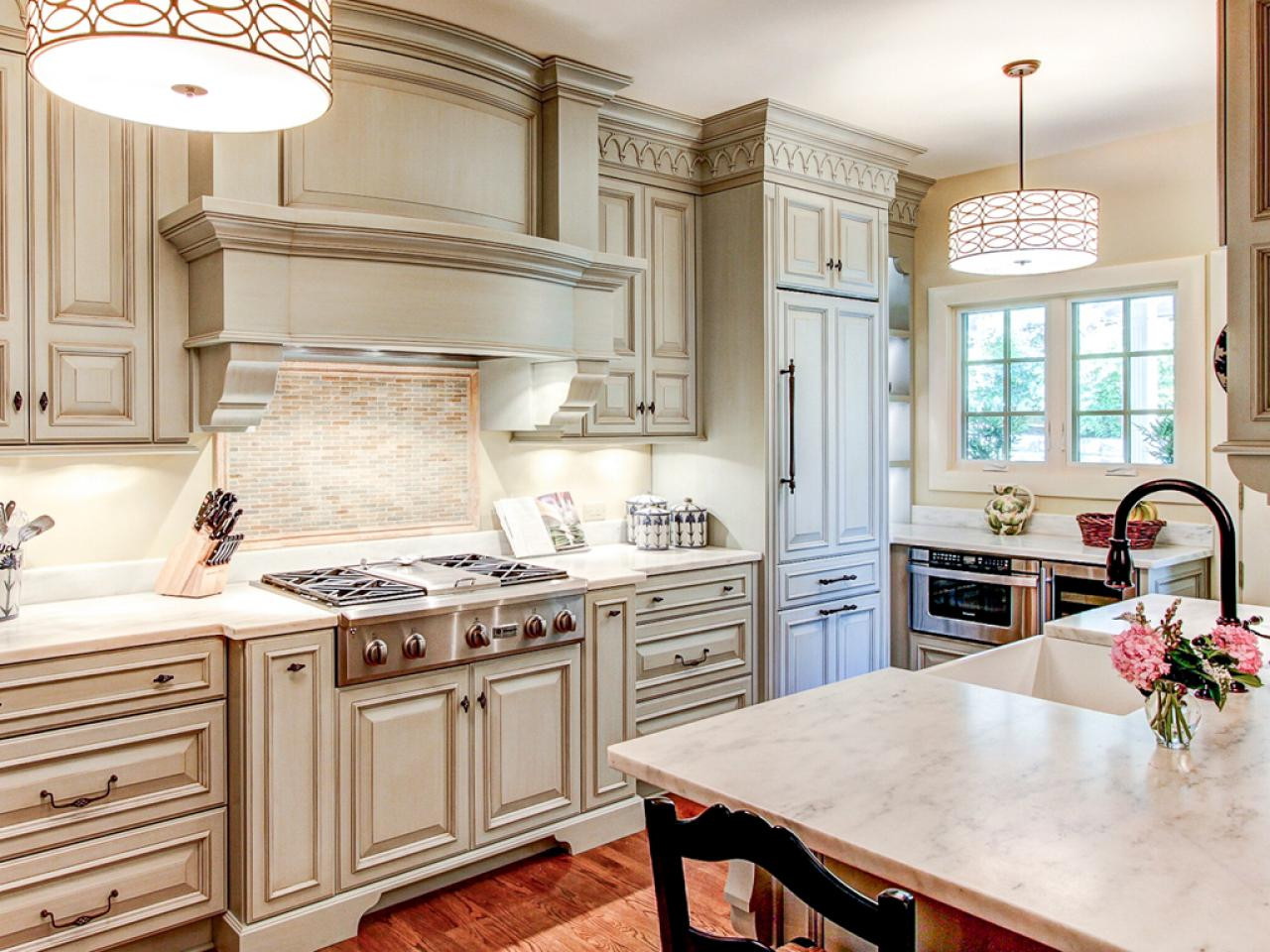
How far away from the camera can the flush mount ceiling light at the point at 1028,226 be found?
11.2 ft

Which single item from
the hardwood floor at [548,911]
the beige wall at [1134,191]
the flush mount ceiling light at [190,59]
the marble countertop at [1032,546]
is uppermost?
the beige wall at [1134,191]

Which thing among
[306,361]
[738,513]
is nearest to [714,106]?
[738,513]

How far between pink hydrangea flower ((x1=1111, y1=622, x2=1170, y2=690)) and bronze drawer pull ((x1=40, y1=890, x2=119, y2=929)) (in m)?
2.41

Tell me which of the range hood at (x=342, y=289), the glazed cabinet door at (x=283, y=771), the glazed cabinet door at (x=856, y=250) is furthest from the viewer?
the glazed cabinet door at (x=856, y=250)

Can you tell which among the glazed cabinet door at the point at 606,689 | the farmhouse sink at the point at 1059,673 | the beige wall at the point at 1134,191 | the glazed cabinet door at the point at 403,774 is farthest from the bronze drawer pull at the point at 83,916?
the beige wall at the point at 1134,191

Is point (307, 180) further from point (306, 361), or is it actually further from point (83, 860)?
point (83, 860)

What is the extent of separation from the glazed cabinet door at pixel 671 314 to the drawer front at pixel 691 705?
108 centimetres

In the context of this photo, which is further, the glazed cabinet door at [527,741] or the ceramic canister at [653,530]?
the ceramic canister at [653,530]

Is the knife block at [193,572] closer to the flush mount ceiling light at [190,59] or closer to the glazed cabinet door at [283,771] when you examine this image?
the glazed cabinet door at [283,771]

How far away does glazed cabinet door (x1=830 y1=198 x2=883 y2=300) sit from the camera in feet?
13.9

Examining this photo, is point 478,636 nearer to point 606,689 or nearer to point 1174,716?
point 606,689

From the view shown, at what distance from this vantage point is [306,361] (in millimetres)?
3322

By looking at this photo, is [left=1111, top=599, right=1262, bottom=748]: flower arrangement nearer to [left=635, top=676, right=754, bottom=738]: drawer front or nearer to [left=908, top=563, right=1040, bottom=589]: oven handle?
[left=635, top=676, right=754, bottom=738]: drawer front

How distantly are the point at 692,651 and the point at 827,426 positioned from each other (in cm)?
117
